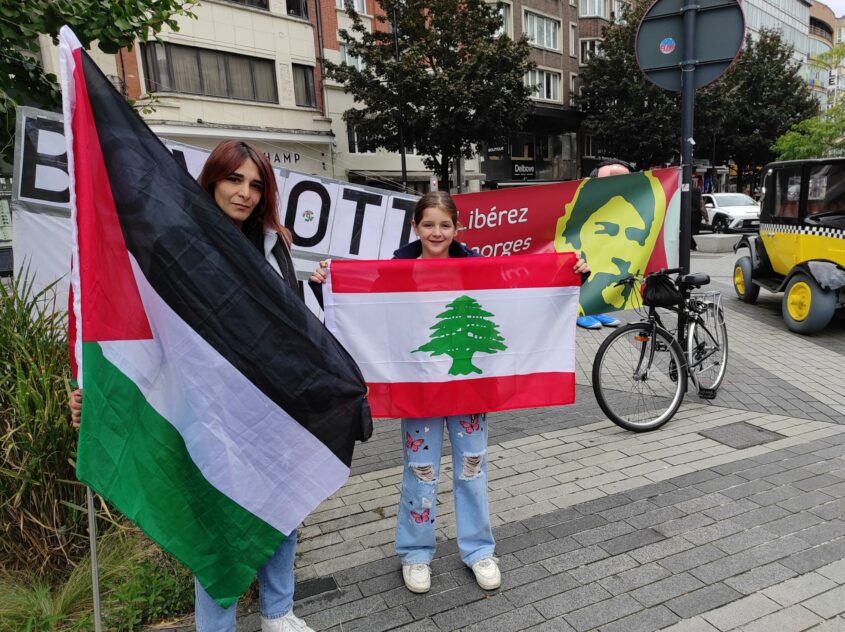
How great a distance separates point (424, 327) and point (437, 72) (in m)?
21.2

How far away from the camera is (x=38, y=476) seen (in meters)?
2.93

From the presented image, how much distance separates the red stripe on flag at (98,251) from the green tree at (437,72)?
20.7 m

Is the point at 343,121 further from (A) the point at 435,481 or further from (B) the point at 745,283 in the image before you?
(A) the point at 435,481

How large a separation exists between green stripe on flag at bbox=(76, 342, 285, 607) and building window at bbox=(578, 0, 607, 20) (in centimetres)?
4442

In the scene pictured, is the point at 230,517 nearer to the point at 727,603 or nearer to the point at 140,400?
the point at 140,400

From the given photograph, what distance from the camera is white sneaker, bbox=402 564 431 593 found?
2.83m

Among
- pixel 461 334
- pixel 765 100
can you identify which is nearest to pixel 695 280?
pixel 461 334

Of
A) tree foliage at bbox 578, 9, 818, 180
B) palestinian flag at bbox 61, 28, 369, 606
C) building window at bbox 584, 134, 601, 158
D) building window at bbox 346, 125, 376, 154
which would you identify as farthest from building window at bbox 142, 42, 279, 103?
building window at bbox 584, 134, 601, 158

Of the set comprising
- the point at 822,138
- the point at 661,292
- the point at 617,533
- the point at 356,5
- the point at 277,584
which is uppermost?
the point at 356,5

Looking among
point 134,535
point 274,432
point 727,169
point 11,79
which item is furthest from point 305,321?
point 727,169

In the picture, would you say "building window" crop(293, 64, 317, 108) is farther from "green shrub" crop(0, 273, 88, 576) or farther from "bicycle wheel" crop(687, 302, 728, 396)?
"green shrub" crop(0, 273, 88, 576)

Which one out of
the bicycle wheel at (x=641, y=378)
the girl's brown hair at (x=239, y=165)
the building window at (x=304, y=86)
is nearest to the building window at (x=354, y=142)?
the building window at (x=304, y=86)

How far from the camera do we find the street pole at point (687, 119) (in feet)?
17.0

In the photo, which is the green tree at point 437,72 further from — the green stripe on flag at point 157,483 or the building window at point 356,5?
the green stripe on flag at point 157,483
